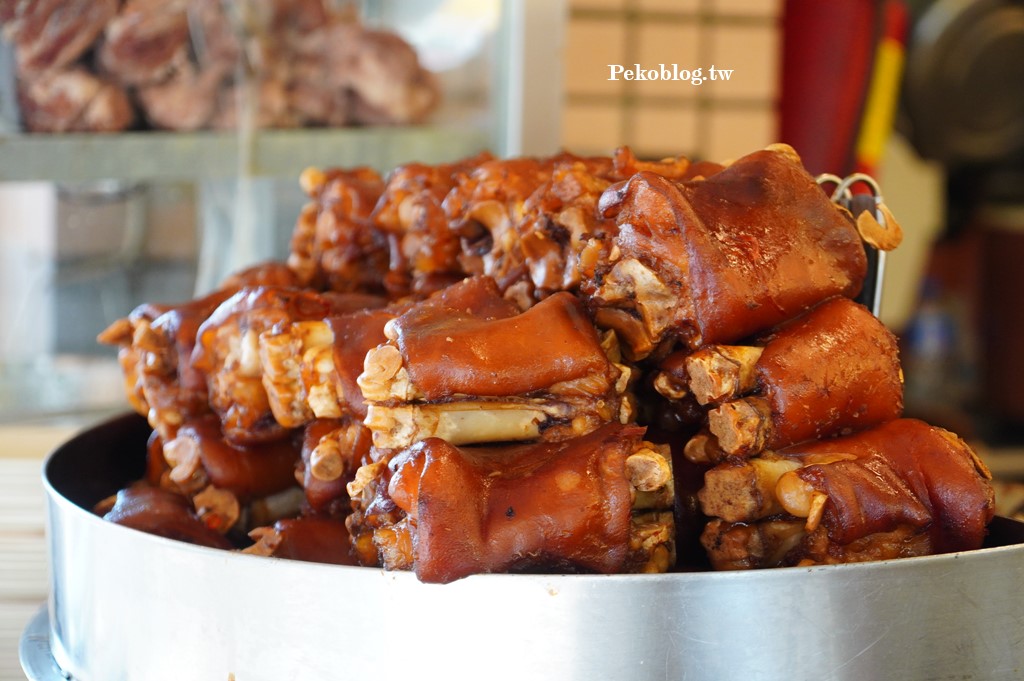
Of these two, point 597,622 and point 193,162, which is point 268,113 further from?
point 597,622

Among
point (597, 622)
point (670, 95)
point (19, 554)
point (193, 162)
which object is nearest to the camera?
point (597, 622)

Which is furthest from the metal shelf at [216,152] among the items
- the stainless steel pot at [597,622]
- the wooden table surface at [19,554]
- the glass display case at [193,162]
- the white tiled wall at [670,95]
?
the stainless steel pot at [597,622]

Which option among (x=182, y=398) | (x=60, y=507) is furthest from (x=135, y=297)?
(x=60, y=507)

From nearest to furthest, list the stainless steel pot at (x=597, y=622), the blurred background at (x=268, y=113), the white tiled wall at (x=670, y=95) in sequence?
the stainless steel pot at (x=597, y=622), the blurred background at (x=268, y=113), the white tiled wall at (x=670, y=95)

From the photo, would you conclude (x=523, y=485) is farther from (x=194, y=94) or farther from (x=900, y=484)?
(x=194, y=94)

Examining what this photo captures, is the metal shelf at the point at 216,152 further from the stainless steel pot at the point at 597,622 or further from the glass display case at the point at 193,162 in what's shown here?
the stainless steel pot at the point at 597,622

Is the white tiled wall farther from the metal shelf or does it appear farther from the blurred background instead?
the metal shelf

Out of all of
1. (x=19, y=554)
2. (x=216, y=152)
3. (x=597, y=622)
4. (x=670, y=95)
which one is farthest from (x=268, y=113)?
(x=597, y=622)

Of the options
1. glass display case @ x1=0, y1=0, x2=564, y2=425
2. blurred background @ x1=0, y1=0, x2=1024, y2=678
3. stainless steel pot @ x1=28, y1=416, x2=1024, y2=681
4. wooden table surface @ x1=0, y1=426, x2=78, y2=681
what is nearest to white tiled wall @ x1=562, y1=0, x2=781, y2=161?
blurred background @ x1=0, y1=0, x2=1024, y2=678
